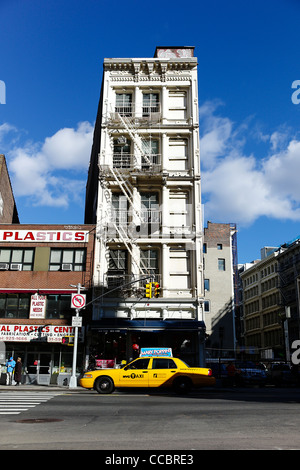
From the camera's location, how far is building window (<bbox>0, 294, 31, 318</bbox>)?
109 ft

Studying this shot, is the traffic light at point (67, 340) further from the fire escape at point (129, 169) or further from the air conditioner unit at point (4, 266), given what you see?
the air conditioner unit at point (4, 266)

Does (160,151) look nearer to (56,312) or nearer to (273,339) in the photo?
(56,312)

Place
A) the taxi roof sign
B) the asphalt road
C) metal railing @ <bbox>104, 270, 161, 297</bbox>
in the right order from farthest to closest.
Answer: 1. metal railing @ <bbox>104, 270, 161, 297</bbox>
2. the taxi roof sign
3. the asphalt road

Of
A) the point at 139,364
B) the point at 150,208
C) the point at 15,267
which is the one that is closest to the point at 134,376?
the point at 139,364

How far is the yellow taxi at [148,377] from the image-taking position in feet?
63.9

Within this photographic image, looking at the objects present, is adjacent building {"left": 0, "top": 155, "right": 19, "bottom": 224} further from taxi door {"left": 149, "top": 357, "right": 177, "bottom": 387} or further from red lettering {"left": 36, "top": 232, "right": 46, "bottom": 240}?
taxi door {"left": 149, "top": 357, "right": 177, "bottom": 387}

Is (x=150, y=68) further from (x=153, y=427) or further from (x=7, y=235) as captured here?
(x=153, y=427)

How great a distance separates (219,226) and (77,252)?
33.9 meters

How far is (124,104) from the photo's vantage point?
128 feet

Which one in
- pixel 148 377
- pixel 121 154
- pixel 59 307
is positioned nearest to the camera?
pixel 148 377

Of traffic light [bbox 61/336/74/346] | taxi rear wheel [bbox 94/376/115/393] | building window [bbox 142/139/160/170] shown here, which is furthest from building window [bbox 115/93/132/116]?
taxi rear wheel [bbox 94/376/115/393]

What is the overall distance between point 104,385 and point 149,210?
18691 mm

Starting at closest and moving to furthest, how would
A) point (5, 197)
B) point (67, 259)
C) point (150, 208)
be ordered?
point (67, 259) → point (150, 208) → point (5, 197)

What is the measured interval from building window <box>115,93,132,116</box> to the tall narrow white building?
0.09 metres
